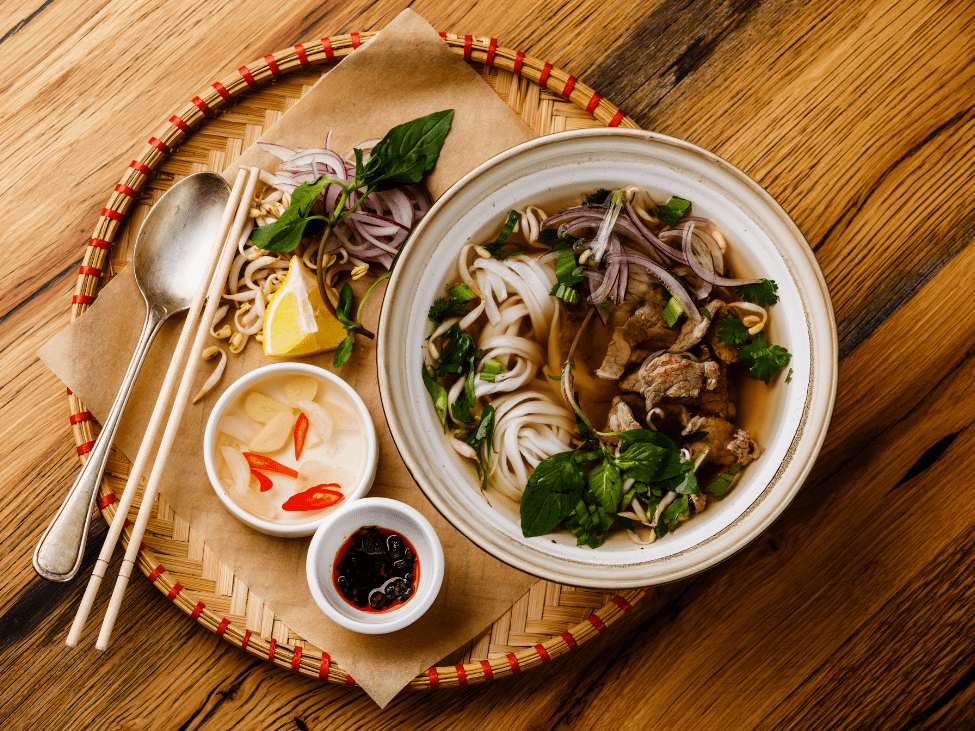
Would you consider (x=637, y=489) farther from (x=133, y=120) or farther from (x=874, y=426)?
(x=133, y=120)

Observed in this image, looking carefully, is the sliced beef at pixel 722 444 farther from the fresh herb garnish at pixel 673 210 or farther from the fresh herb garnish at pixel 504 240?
the fresh herb garnish at pixel 504 240

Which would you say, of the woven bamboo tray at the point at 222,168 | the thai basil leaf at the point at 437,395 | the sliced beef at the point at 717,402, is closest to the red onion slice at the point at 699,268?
the sliced beef at the point at 717,402

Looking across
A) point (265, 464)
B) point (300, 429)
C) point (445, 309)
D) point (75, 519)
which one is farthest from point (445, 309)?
point (75, 519)

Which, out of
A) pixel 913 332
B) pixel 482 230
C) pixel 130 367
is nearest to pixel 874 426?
pixel 913 332

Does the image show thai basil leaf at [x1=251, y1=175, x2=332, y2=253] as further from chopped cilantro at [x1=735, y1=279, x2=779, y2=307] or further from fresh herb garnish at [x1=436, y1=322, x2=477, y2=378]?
chopped cilantro at [x1=735, y1=279, x2=779, y2=307]

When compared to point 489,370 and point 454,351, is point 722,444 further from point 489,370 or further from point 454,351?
point 454,351

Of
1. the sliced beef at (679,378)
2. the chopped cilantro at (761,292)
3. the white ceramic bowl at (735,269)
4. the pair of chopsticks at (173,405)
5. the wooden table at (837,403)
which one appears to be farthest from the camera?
the wooden table at (837,403)
